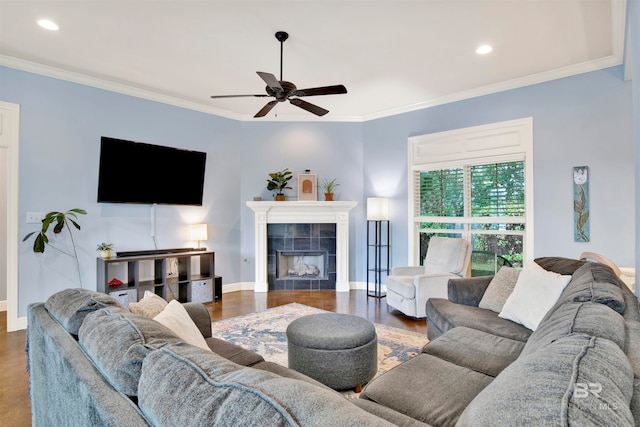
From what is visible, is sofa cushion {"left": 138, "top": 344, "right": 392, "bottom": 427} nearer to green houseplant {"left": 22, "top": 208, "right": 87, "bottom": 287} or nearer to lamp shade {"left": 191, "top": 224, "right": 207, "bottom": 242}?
green houseplant {"left": 22, "top": 208, "right": 87, "bottom": 287}

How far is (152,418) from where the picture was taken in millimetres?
770

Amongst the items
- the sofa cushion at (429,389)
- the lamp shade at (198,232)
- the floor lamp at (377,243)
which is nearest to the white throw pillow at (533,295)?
the sofa cushion at (429,389)

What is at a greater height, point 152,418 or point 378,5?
point 378,5

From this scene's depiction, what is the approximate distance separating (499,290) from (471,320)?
479 millimetres

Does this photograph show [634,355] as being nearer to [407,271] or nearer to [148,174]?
[407,271]

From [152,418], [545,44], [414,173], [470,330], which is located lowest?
[470,330]

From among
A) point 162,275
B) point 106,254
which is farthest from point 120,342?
point 162,275

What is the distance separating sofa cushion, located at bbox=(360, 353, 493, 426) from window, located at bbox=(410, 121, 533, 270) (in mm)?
3200

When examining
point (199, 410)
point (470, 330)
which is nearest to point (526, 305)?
point (470, 330)

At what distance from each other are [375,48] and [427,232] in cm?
285

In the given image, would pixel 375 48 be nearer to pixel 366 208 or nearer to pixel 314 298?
pixel 366 208

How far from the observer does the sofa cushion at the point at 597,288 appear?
1.44 meters

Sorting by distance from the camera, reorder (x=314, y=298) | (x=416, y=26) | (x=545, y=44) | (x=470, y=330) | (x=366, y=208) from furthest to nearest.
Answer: (x=366, y=208)
(x=314, y=298)
(x=545, y=44)
(x=416, y=26)
(x=470, y=330)

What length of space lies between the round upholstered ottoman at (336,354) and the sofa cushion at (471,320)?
2.01 feet
